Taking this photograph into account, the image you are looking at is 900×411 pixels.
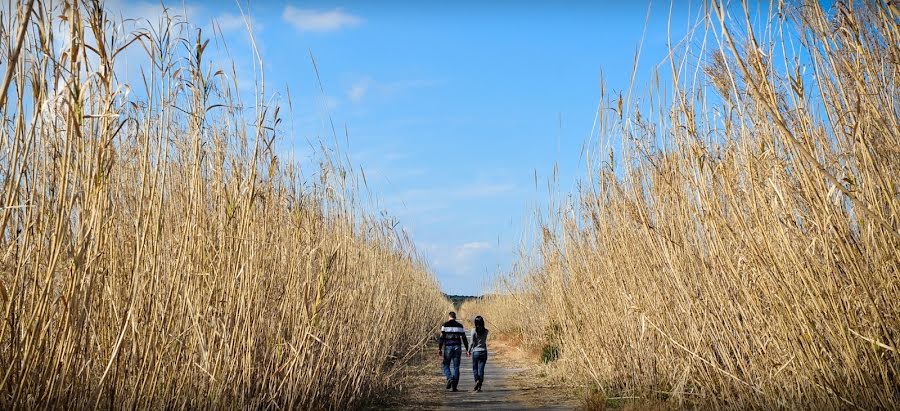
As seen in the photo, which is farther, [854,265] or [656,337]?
[656,337]

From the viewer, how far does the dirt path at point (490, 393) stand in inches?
318

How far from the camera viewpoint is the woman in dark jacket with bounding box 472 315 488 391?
10242 mm

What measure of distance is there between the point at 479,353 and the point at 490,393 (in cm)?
63

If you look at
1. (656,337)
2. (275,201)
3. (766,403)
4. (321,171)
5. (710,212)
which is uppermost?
(321,171)

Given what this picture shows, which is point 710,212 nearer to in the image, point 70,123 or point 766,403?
point 766,403

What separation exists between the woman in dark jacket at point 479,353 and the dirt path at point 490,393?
0.63 ft

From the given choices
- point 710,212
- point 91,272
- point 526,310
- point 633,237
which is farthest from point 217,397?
point 526,310

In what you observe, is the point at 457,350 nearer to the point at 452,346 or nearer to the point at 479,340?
the point at 452,346

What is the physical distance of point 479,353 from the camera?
34.0 ft

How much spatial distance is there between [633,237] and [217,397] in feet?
11.1

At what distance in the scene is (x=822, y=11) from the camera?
8.90ft

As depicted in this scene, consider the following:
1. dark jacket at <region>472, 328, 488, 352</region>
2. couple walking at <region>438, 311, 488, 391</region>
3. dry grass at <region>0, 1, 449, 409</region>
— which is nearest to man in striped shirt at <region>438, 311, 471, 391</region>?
couple walking at <region>438, 311, 488, 391</region>

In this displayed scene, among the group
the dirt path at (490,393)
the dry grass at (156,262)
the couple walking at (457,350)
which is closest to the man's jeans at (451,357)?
the couple walking at (457,350)

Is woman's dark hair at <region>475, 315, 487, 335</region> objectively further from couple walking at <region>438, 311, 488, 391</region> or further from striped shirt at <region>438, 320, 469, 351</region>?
striped shirt at <region>438, 320, 469, 351</region>
